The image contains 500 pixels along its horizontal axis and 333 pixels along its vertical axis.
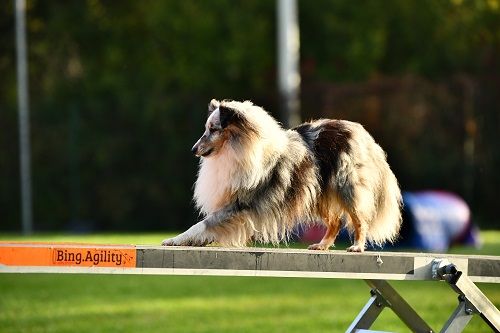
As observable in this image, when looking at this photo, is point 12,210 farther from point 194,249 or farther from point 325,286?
point 194,249

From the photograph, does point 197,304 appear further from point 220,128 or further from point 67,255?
point 67,255

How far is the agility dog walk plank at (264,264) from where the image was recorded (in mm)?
5223

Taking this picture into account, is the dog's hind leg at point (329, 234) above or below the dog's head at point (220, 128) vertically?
below

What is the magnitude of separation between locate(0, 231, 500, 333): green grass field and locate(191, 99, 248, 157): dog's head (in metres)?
3.23

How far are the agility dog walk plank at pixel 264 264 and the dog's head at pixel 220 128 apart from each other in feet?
3.09

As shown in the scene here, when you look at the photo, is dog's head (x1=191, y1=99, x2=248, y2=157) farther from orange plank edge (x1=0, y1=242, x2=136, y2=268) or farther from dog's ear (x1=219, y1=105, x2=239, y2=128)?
orange plank edge (x1=0, y1=242, x2=136, y2=268)

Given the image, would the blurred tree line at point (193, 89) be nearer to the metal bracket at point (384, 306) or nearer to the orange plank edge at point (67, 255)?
the metal bracket at point (384, 306)

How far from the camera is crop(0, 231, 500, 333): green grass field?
31.7 ft

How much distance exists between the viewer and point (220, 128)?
6.42 metres

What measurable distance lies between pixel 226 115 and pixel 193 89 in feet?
73.8

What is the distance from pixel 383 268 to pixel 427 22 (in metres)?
24.5

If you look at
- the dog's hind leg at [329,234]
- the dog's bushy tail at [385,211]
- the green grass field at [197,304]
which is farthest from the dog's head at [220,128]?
the green grass field at [197,304]

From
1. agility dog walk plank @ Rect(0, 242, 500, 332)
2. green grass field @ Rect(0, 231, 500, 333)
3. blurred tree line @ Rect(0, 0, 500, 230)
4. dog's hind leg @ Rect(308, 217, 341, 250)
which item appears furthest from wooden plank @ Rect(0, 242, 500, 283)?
blurred tree line @ Rect(0, 0, 500, 230)

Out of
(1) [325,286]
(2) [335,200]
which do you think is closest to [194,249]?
(2) [335,200]
